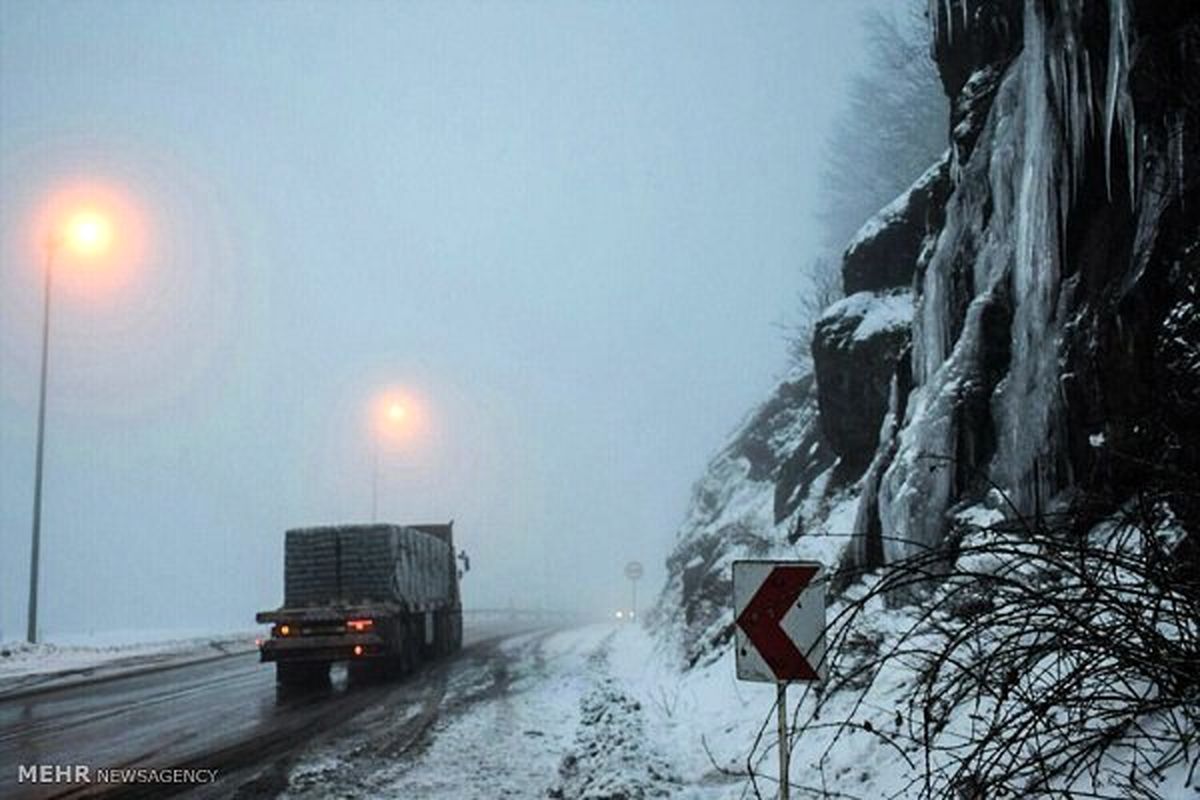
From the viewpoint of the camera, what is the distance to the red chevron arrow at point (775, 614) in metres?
5.76

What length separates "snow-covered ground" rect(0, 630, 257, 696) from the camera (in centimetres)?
1771

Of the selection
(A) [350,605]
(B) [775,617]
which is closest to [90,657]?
(A) [350,605]

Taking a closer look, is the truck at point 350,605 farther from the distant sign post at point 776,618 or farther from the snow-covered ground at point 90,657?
the distant sign post at point 776,618

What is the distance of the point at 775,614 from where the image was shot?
587cm

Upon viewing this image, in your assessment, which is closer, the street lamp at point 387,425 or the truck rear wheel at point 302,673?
the truck rear wheel at point 302,673

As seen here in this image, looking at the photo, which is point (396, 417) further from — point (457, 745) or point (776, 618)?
point (776, 618)

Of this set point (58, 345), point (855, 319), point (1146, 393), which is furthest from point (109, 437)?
point (1146, 393)

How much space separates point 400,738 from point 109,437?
11873 centimetres

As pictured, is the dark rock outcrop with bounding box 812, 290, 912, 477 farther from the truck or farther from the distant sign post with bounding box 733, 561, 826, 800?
the distant sign post with bounding box 733, 561, 826, 800

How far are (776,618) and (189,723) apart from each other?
28.9ft

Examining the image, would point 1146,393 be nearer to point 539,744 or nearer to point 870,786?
point 870,786

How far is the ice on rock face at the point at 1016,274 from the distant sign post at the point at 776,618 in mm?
4289

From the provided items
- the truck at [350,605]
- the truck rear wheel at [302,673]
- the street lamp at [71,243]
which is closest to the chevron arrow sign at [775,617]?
the truck at [350,605]

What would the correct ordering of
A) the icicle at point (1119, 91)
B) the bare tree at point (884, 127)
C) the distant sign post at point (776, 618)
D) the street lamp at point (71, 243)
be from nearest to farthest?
1. the distant sign post at point (776, 618)
2. the icicle at point (1119, 91)
3. the street lamp at point (71, 243)
4. the bare tree at point (884, 127)
